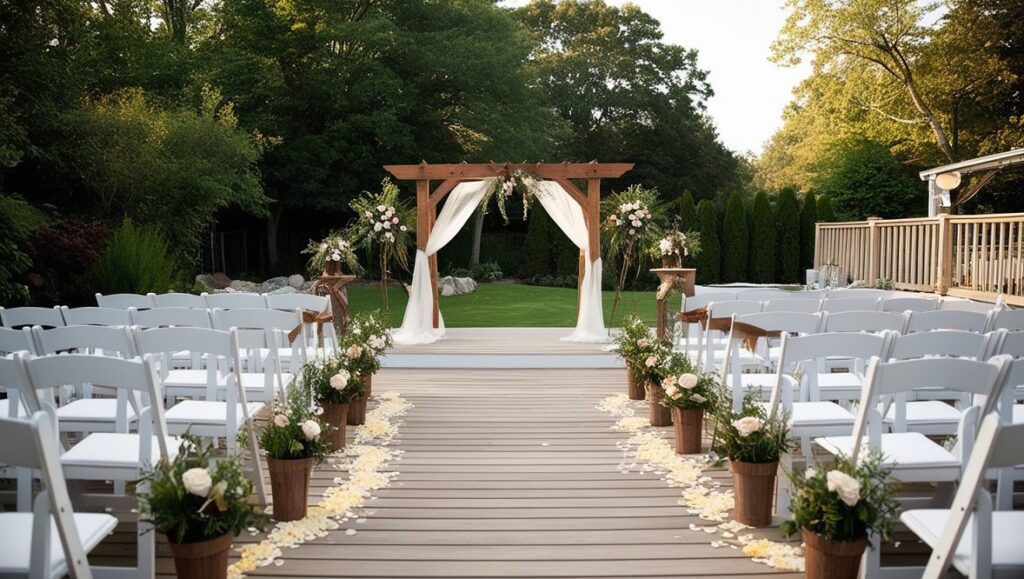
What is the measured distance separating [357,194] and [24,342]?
703 inches

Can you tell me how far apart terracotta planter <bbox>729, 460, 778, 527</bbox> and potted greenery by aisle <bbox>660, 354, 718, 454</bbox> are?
3.52 feet

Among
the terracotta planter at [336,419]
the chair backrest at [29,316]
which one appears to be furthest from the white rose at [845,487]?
the chair backrest at [29,316]

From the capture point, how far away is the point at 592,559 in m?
3.30

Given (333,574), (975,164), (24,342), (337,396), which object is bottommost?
(333,574)

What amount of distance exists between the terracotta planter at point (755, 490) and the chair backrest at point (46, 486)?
2.62 meters

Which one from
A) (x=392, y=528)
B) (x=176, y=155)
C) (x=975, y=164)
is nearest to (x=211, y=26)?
(x=176, y=155)

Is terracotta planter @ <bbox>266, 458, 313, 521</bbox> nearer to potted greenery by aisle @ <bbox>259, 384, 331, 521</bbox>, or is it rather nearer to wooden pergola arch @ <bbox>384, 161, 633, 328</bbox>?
potted greenery by aisle @ <bbox>259, 384, 331, 521</bbox>

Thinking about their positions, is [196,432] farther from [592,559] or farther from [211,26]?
[211,26]

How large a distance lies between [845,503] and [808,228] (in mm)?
17728

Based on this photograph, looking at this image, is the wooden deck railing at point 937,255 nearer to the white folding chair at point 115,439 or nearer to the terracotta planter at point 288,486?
the terracotta planter at point 288,486

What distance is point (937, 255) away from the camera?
10625 millimetres

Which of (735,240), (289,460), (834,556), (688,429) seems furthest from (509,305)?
(834,556)

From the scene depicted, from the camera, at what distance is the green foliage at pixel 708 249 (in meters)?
19.2

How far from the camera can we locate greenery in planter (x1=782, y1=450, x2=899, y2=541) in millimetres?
2633
